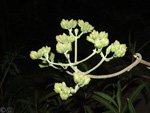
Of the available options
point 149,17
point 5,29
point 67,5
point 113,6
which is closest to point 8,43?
point 5,29

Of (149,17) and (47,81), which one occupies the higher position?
(149,17)

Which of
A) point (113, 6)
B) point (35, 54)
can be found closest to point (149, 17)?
point (113, 6)

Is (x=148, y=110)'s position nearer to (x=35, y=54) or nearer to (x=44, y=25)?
(x=35, y=54)

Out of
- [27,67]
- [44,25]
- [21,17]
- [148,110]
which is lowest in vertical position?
[148,110]

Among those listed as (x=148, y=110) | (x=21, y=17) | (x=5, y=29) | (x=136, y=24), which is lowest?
(x=148, y=110)

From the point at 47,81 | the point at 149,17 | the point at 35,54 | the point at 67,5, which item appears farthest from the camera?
the point at 67,5

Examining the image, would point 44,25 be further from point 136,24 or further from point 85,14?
point 136,24

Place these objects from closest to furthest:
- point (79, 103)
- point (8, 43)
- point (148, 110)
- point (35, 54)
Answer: point (35, 54) < point (148, 110) < point (79, 103) < point (8, 43)

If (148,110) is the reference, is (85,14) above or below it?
above

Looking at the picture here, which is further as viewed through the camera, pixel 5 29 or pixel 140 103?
pixel 5 29
